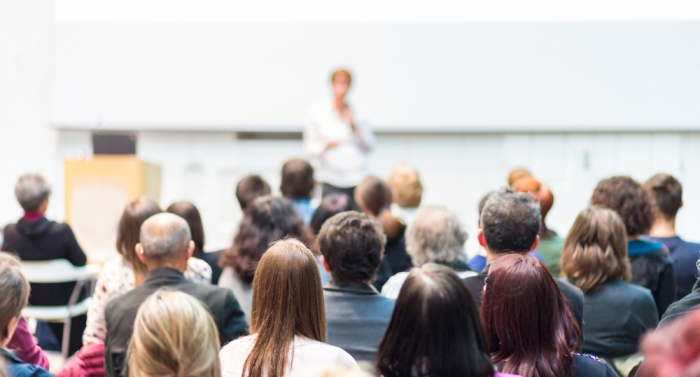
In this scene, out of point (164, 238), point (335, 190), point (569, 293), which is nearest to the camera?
point (569, 293)

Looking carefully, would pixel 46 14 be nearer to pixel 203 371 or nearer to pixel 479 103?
pixel 479 103

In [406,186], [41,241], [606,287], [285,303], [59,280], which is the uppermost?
[406,186]

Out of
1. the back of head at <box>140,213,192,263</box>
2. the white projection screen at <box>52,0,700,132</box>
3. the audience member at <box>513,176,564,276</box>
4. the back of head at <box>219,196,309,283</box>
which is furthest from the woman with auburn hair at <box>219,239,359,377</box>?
the white projection screen at <box>52,0,700,132</box>

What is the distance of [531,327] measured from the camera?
1.68 m

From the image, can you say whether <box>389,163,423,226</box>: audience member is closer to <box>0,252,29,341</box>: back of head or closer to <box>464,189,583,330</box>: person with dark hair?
<box>464,189,583,330</box>: person with dark hair

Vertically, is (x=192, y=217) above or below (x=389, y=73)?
below

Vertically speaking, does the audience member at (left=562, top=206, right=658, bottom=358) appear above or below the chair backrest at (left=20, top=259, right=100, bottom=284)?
above

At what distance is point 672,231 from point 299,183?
208 cm

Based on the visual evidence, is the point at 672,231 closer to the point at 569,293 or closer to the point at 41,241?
the point at 569,293

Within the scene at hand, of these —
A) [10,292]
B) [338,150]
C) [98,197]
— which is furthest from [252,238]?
[338,150]

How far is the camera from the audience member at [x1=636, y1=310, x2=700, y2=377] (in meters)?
0.87

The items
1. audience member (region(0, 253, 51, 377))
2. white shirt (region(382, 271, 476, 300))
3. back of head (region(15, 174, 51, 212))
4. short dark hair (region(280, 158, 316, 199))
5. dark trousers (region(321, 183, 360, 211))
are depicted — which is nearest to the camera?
audience member (region(0, 253, 51, 377))

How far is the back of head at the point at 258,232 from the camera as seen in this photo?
9.84 feet

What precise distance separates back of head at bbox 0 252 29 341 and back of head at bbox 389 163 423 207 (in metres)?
3.14
